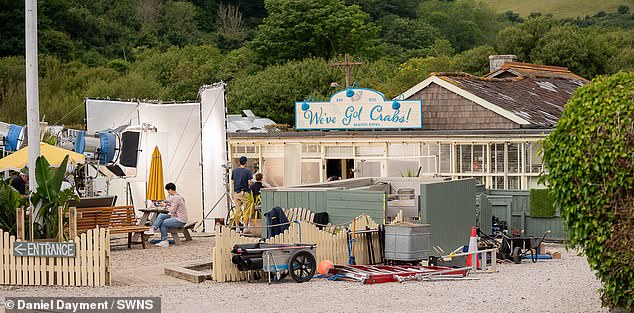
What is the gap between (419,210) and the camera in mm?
20172

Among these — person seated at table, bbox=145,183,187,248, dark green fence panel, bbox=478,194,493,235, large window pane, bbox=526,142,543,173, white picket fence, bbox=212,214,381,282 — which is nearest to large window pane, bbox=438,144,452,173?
large window pane, bbox=526,142,543,173

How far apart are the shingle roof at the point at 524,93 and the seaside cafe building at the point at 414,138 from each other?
0.06 metres

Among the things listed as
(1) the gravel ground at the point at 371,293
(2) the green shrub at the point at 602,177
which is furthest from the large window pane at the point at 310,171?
(2) the green shrub at the point at 602,177

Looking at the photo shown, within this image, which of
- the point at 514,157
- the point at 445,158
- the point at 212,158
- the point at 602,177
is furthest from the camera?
the point at 445,158

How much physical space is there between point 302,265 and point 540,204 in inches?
370

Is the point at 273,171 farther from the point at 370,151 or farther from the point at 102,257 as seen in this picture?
the point at 102,257

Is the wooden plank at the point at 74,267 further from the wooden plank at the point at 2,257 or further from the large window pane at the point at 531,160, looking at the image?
the large window pane at the point at 531,160

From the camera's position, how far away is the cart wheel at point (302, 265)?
1614 cm

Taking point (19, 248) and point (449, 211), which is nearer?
point (19, 248)

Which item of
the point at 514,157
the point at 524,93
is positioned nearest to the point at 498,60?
the point at 524,93

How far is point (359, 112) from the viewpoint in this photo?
2817 cm

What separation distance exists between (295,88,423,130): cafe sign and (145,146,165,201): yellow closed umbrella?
217 inches

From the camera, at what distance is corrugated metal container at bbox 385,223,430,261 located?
701 inches

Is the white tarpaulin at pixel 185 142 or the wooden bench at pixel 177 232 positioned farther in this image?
the white tarpaulin at pixel 185 142
